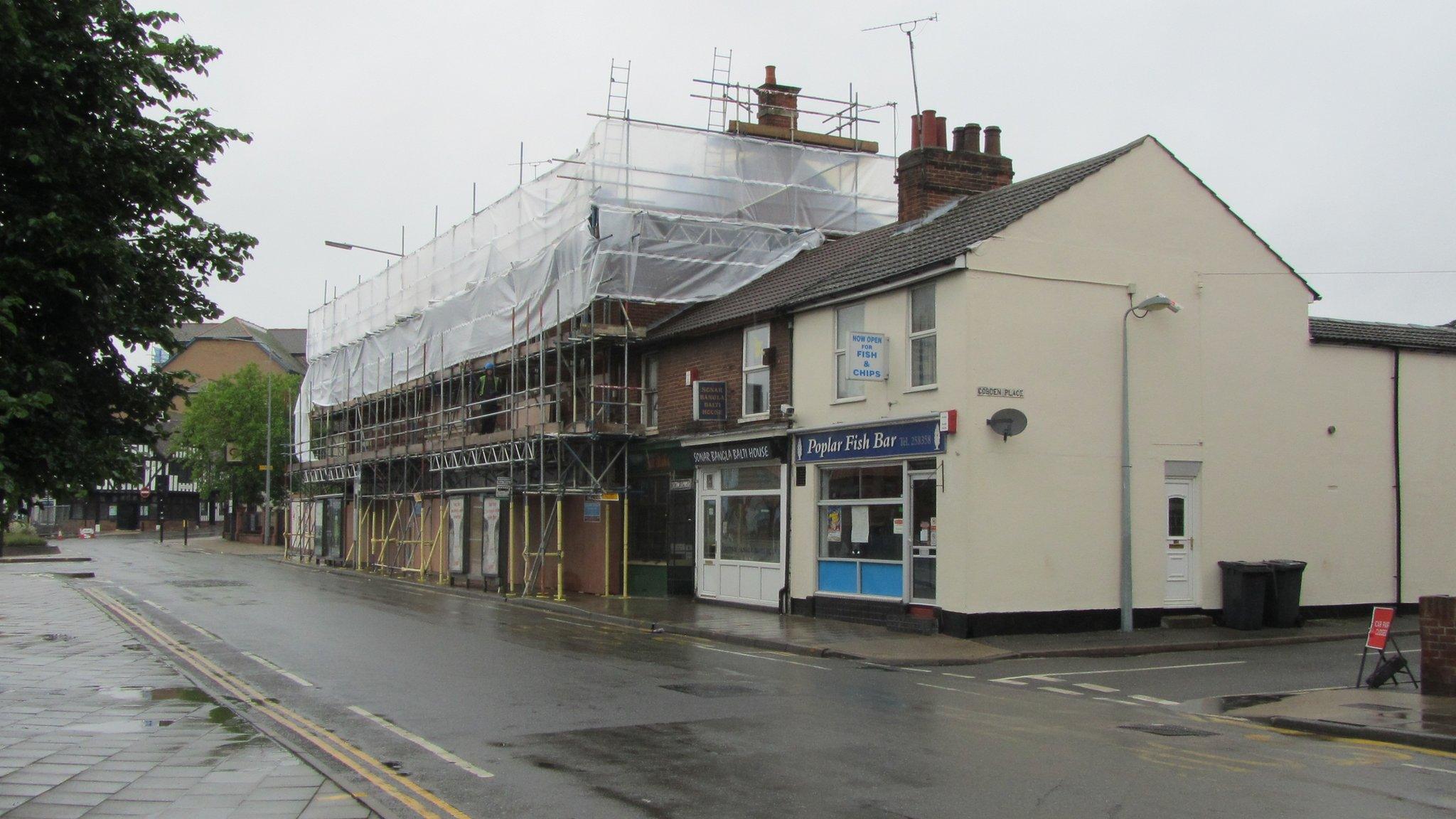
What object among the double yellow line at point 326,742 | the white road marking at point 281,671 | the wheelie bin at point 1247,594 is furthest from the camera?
the wheelie bin at point 1247,594

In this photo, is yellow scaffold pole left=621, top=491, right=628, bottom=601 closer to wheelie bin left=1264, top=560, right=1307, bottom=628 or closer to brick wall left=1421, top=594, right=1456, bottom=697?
wheelie bin left=1264, top=560, right=1307, bottom=628

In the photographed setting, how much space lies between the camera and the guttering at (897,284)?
18703 millimetres

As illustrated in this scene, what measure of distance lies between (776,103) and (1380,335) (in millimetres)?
16038

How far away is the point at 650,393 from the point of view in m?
27.5

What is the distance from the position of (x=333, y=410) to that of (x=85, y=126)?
36828 mm

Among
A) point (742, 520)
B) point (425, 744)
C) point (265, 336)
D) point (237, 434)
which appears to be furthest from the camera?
point (265, 336)

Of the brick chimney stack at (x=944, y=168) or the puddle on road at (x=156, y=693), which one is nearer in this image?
the puddle on road at (x=156, y=693)

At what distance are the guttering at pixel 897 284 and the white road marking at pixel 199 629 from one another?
1136 cm

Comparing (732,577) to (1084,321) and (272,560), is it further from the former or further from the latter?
(272,560)

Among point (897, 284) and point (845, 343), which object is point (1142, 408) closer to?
point (897, 284)

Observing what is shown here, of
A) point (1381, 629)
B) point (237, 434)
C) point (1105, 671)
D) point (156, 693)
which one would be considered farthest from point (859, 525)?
point (237, 434)

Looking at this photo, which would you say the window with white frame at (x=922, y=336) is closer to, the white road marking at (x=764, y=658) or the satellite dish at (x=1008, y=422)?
the satellite dish at (x=1008, y=422)

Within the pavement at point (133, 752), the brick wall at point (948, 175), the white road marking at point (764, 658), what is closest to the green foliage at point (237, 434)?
the brick wall at point (948, 175)

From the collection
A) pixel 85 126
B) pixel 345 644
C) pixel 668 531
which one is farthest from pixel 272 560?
pixel 85 126
